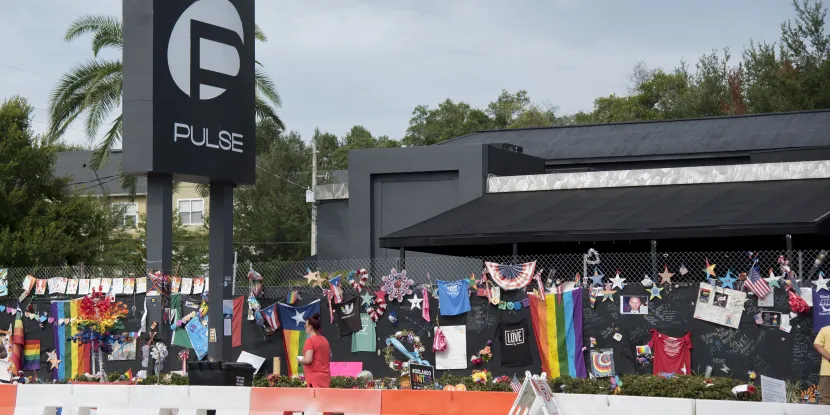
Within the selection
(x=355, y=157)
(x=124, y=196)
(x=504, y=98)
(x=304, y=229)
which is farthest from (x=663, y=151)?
(x=504, y=98)

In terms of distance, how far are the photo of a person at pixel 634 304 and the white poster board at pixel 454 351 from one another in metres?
2.75

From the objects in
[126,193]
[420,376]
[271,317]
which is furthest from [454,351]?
[126,193]

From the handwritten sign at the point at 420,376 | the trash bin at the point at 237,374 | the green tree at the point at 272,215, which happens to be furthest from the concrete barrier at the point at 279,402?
the green tree at the point at 272,215

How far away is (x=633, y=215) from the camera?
792 inches

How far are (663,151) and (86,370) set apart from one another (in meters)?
17.6

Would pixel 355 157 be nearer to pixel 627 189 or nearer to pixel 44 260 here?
pixel 627 189

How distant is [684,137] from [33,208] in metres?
19.5

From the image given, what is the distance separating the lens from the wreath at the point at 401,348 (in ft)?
56.1

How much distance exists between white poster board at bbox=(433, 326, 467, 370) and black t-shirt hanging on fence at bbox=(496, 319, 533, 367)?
67 cm

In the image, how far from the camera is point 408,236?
68.2ft

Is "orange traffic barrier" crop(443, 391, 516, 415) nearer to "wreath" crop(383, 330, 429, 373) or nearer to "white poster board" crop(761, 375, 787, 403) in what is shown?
"white poster board" crop(761, 375, 787, 403)

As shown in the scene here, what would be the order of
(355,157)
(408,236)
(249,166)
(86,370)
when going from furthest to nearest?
(355,157) < (408,236) < (86,370) < (249,166)

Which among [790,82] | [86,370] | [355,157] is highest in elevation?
[790,82]

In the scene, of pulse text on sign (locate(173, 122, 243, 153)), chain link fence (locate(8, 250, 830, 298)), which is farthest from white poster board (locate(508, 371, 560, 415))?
pulse text on sign (locate(173, 122, 243, 153))
